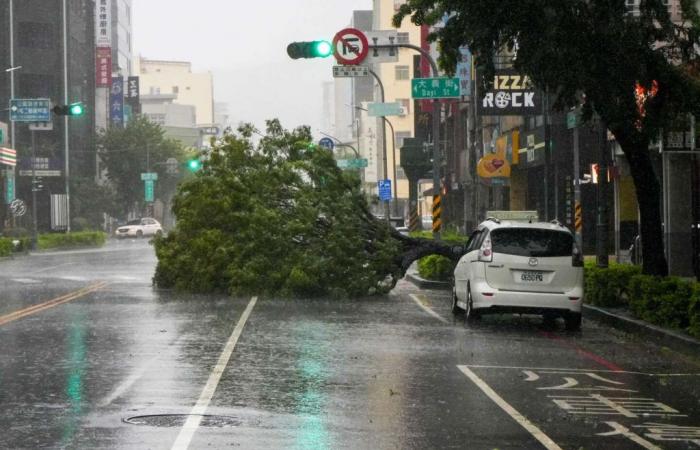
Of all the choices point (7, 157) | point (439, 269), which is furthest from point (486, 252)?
point (7, 157)

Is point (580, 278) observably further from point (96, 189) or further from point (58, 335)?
point (96, 189)

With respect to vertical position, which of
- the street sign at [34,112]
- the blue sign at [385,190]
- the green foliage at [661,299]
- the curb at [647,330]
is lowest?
the curb at [647,330]

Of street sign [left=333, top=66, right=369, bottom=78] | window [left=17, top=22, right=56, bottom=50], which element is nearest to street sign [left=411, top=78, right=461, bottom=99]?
street sign [left=333, top=66, right=369, bottom=78]

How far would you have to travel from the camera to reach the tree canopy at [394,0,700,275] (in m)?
19.2

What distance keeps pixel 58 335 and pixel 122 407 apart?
7064mm

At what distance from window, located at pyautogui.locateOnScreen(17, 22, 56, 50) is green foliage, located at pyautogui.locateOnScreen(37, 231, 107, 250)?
24190mm

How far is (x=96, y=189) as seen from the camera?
93.6 m

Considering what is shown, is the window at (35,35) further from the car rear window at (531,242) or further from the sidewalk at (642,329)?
the car rear window at (531,242)

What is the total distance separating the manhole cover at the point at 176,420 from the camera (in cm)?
1001

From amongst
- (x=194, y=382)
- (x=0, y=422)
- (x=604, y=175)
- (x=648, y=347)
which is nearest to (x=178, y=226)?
(x=604, y=175)

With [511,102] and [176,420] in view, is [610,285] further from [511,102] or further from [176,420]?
[511,102]

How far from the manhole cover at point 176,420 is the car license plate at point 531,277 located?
10305 millimetres

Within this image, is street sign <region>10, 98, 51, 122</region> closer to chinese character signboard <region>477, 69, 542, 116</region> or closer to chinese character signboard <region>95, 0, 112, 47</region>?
chinese character signboard <region>477, 69, 542, 116</region>

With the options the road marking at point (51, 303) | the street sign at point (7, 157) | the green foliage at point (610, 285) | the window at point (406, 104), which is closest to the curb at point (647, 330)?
the green foliage at point (610, 285)
